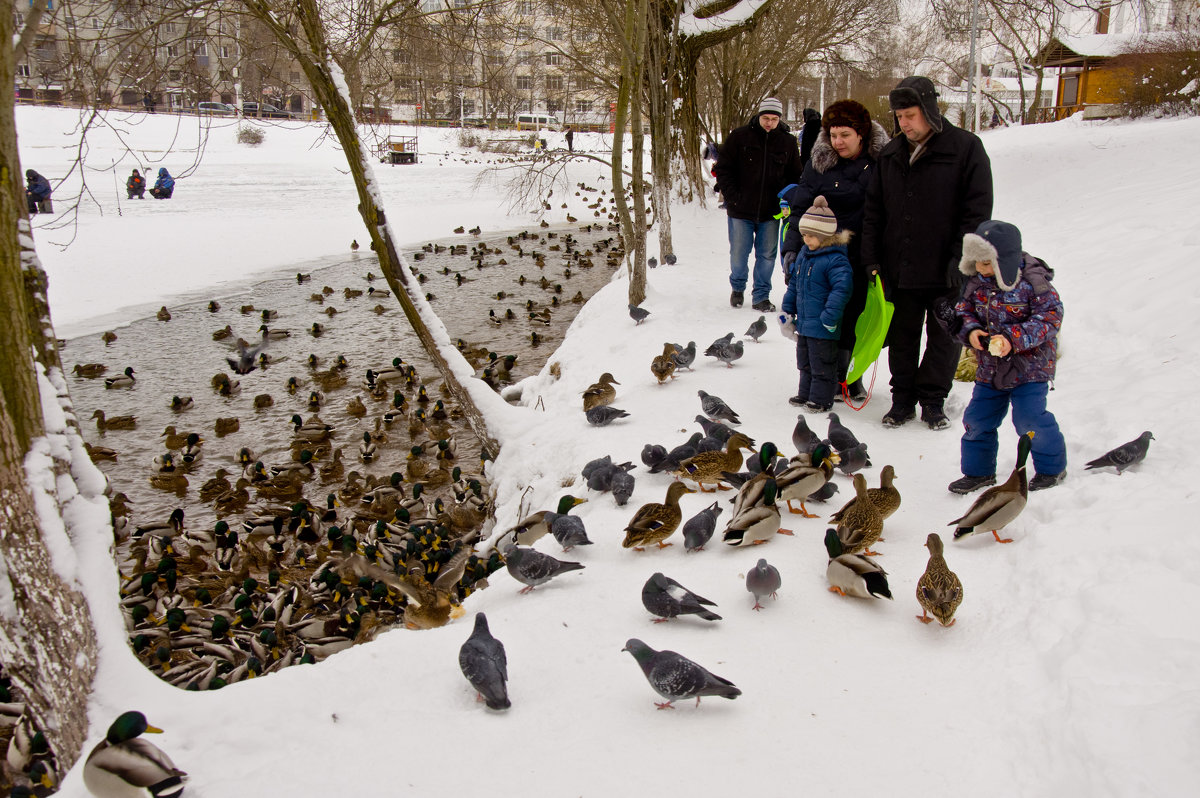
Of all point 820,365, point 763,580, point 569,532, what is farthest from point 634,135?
point 763,580

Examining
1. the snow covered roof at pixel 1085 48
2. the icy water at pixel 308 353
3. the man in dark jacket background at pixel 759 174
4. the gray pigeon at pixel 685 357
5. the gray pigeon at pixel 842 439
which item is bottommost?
the icy water at pixel 308 353

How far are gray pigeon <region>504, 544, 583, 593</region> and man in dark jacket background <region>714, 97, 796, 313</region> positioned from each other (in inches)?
245

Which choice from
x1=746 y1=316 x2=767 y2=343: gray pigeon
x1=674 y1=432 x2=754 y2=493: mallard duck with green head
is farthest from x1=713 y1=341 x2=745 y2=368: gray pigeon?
x1=674 y1=432 x2=754 y2=493: mallard duck with green head

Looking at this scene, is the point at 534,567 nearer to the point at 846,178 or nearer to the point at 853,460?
the point at 853,460

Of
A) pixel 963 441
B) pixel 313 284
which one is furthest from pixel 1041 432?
pixel 313 284

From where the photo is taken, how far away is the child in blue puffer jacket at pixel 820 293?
6.39 meters

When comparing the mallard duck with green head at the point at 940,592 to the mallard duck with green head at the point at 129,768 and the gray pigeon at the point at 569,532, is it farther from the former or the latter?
the mallard duck with green head at the point at 129,768

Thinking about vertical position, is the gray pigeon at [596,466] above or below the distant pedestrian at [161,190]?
below

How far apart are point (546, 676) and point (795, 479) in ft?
6.55

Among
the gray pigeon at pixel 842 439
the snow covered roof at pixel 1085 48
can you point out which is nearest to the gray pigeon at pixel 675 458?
the gray pigeon at pixel 842 439

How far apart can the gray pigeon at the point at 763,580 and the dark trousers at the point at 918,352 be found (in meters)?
2.81

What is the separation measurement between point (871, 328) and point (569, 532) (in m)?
3.10

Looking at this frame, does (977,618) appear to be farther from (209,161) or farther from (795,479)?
(209,161)

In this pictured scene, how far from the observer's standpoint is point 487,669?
3.49 metres
